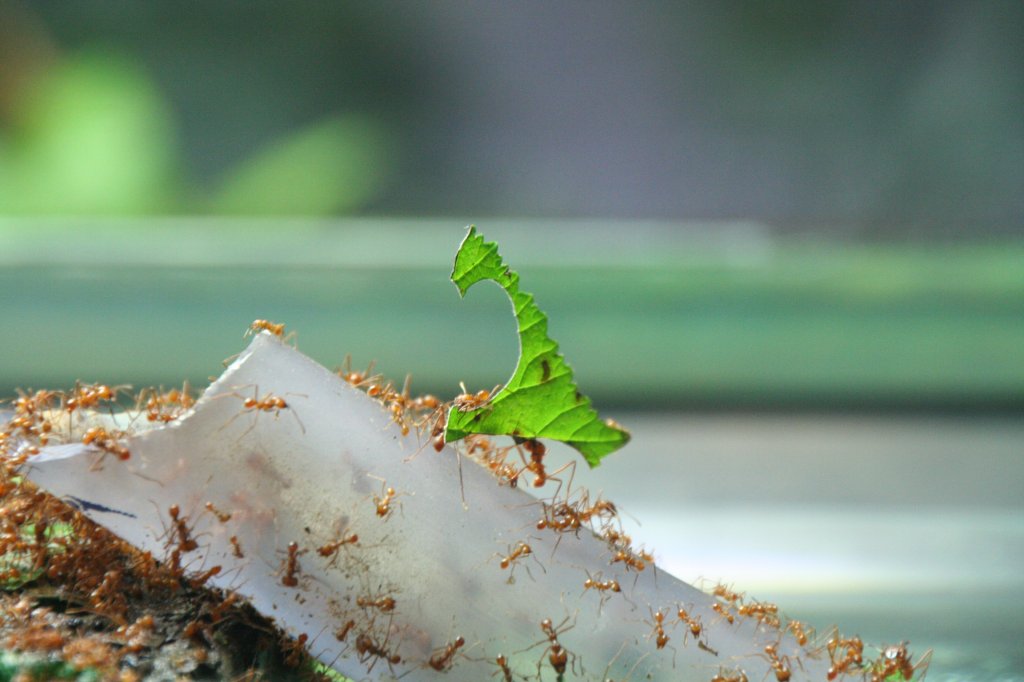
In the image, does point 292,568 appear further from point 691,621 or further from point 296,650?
point 691,621

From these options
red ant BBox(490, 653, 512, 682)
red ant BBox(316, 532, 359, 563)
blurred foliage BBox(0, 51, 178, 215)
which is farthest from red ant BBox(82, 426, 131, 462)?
blurred foliage BBox(0, 51, 178, 215)

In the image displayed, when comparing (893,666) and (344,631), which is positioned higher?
(893,666)

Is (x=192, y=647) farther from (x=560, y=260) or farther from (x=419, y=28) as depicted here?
(x=419, y=28)

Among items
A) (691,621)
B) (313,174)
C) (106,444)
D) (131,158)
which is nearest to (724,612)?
(691,621)

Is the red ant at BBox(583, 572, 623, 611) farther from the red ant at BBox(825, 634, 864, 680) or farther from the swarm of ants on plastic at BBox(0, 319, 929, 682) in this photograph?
the red ant at BBox(825, 634, 864, 680)

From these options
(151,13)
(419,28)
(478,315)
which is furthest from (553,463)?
(151,13)

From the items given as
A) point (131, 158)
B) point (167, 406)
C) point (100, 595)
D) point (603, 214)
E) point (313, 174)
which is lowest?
point (100, 595)

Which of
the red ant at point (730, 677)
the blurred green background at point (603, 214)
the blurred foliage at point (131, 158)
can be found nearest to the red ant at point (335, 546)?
the red ant at point (730, 677)

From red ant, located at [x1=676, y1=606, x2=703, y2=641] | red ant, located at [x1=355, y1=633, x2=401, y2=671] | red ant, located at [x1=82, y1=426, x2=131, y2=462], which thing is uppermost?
red ant, located at [x1=676, y1=606, x2=703, y2=641]
